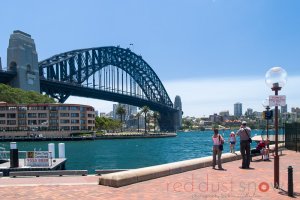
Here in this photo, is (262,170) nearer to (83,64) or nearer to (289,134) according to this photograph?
(289,134)

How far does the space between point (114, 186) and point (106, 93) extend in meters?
140

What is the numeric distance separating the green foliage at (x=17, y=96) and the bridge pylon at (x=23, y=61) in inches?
217

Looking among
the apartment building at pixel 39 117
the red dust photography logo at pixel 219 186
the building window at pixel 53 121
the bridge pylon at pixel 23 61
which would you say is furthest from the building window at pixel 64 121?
the red dust photography logo at pixel 219 186

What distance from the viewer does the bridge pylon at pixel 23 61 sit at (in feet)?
420

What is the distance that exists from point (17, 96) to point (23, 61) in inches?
444

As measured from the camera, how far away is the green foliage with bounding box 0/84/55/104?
126m

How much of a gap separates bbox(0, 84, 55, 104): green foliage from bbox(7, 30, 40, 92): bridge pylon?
550 cm

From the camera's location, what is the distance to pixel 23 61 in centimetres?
12875

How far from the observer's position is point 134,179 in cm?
1276

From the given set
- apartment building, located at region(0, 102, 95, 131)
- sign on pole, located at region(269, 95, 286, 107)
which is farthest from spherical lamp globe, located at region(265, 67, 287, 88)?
apartment building, located at region(0, 102, 95, 131)

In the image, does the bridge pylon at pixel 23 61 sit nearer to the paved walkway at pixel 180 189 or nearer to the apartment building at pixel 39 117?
the apartment building at pixel 39 117

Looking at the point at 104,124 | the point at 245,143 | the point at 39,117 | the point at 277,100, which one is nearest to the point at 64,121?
the point at 39,117

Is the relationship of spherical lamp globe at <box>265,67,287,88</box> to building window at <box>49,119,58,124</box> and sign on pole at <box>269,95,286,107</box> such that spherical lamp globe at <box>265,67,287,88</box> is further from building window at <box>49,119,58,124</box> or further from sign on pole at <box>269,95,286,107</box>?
building window at <box>49,119,58,124</box>

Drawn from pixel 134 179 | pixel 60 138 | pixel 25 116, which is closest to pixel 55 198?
pixel 134 179
